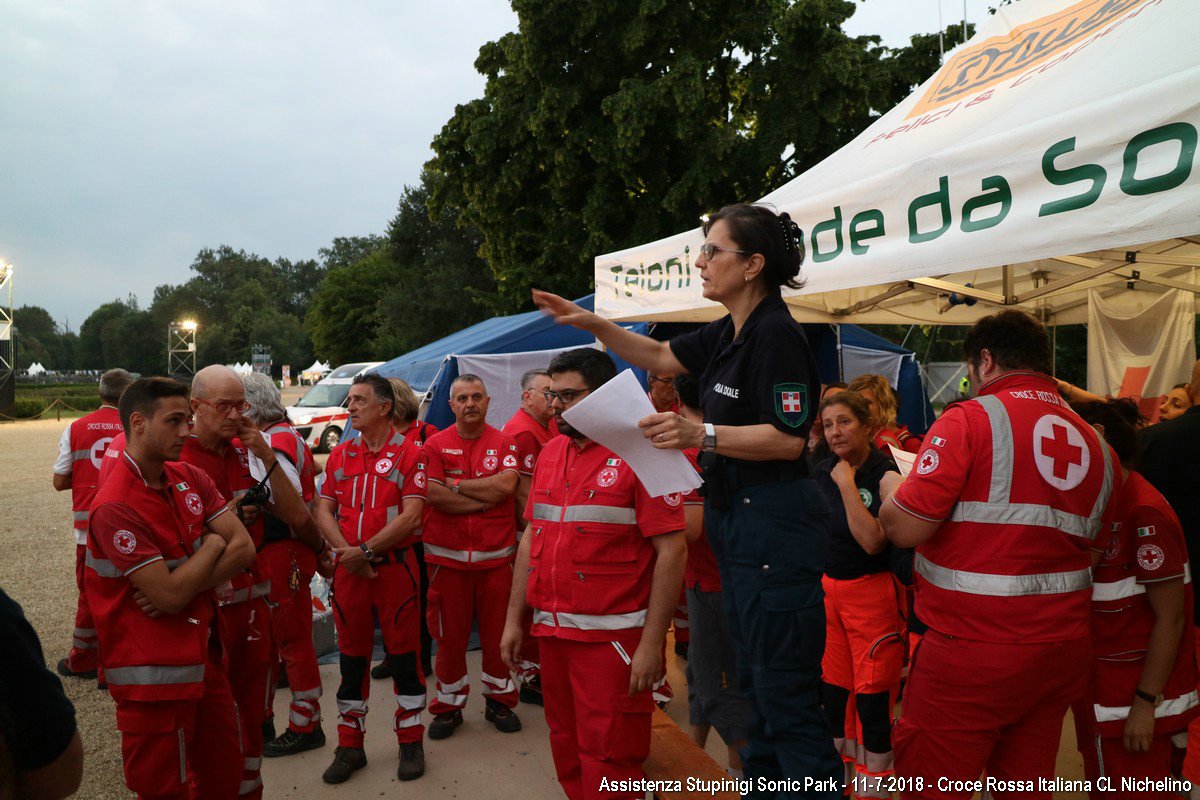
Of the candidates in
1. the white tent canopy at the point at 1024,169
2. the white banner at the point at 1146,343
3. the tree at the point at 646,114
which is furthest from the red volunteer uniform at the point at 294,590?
the tree at the point at 646,114

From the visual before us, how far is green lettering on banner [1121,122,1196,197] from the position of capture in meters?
2.36

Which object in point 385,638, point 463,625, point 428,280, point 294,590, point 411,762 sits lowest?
point 411,762

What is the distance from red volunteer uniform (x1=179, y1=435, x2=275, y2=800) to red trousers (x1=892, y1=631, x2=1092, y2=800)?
275cm

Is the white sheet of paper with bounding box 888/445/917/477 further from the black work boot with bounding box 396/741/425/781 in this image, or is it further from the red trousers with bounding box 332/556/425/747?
the black work boot with bounding box 396/741/425/781

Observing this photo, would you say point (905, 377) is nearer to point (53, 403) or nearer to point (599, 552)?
point (599, 552)

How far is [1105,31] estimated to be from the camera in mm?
3369

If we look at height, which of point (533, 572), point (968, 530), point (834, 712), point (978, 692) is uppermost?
point (968, 530)

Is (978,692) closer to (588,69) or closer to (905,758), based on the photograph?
(905,758)

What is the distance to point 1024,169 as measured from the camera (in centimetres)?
287

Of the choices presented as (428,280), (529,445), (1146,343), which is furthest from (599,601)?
(428,280)

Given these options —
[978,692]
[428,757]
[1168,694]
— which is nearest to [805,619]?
[978,692]

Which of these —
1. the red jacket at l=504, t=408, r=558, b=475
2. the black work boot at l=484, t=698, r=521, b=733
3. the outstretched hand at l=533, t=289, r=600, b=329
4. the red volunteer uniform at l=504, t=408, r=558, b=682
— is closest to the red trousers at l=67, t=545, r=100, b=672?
the black work boot at l=484, t=698, r=521, b=733

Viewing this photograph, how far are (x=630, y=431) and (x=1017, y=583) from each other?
3.88 ft

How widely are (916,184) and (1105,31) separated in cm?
112
